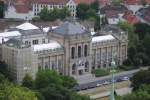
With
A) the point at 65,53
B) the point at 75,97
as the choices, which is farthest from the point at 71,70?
the point at 75,97

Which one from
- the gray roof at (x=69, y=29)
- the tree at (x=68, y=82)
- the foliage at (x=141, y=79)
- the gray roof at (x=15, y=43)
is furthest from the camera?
the gray roof at (x=69, y=29)

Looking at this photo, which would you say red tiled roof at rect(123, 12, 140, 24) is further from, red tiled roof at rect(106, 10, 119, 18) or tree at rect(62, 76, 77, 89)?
tree at rect(62, 76, 77, 89)

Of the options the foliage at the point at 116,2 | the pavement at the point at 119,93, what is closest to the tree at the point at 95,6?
the foliage at the point at 116,2

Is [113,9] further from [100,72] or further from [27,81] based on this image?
[27,81]

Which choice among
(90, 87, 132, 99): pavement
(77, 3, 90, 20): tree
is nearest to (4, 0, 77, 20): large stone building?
(77, 3, 90, 20): tree

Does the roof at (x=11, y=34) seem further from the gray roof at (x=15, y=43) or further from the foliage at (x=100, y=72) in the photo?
the foliage at (x=100, y=72)

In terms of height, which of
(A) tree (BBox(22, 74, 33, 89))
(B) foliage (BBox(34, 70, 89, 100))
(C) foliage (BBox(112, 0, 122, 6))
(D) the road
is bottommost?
(D) the road
